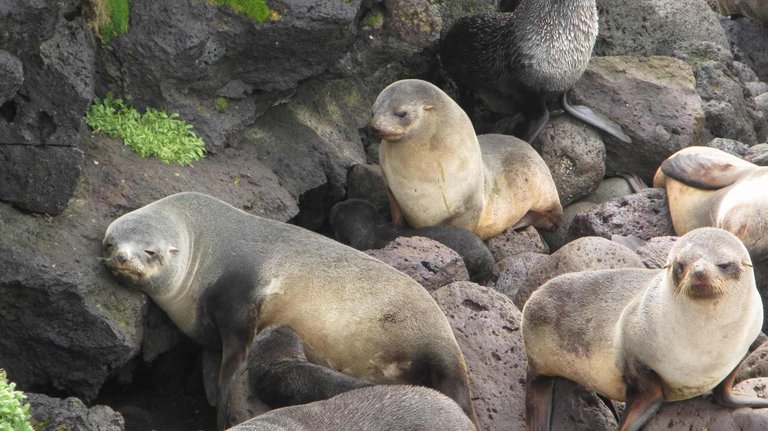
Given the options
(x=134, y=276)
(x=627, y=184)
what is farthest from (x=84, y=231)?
(x=627, y=184)

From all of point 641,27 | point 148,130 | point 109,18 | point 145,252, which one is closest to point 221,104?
point 148,130

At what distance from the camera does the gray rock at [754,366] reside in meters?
6.92

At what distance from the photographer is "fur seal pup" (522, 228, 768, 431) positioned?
5918 millimetres

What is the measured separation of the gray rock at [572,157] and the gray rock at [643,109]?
0.25 metres

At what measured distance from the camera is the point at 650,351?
20.2ft

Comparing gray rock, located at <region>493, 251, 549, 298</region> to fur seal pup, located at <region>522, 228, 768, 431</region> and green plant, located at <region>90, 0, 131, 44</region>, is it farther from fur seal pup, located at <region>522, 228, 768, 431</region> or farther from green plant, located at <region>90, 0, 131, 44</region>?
green plant, located at <region>90, 0, 131, 44</region>

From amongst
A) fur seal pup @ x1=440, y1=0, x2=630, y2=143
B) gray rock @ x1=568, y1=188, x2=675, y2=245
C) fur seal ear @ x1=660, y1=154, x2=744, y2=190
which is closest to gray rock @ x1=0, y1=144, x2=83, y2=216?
gray rock @ x1=568, y1=188, x2=675, y2=245

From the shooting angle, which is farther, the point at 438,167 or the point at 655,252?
the point at 438,167

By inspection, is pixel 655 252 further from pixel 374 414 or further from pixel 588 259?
pixel 374 414

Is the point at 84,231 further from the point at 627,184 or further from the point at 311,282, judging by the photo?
the point at 627,184

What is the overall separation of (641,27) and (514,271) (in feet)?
15.3

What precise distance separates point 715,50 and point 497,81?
2884 millimetres

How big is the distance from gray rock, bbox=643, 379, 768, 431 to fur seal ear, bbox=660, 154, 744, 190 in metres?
3.63

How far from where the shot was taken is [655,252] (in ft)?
26.9
